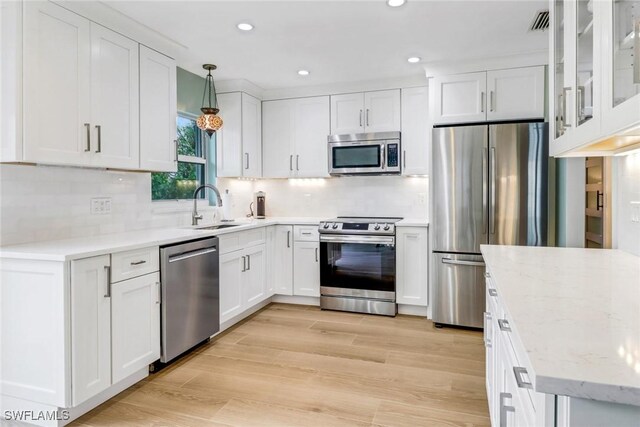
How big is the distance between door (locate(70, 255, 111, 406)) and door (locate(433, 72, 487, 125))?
10.1 ft

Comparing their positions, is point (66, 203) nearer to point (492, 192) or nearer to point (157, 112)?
point (157, 112)

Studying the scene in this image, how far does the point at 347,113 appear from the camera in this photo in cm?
424

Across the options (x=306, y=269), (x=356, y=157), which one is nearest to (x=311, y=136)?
(x=356, y=157)

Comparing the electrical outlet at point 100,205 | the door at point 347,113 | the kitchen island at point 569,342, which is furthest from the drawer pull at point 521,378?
the door at point 347,113

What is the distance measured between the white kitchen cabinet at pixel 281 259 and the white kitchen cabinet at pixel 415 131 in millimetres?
1447

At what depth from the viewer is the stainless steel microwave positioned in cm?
402

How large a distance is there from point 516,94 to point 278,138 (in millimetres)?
2516

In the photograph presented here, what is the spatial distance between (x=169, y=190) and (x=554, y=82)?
3144mm

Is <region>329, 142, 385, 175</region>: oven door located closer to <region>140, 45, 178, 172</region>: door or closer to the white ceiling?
the white ceiling

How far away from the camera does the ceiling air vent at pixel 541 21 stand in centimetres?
262

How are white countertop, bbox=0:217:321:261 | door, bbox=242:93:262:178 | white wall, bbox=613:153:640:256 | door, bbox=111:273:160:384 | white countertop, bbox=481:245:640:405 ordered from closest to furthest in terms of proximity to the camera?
white countertop, bbox=481:245:640:405, white wall, bbox=613:153:640:256, white countertop, bbox=0:217:321:261, door, bbox=111:273:160:384, door, bbox=242:93:262:178

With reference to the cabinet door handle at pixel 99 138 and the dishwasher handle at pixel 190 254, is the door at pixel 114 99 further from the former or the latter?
the dishwasher handle at pixel 190 254

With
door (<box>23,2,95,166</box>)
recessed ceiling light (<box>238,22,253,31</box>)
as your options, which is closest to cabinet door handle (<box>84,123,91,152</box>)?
door (<box>23,2,95,166</box>)

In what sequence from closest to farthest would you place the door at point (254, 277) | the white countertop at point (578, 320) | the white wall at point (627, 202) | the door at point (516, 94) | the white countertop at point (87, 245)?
the white countertop at point (578, 320)
the white wall at point (627, 202)
the white countertop at point (87, 245)
the door at point (516, 94)
the door at point (254, 277)
